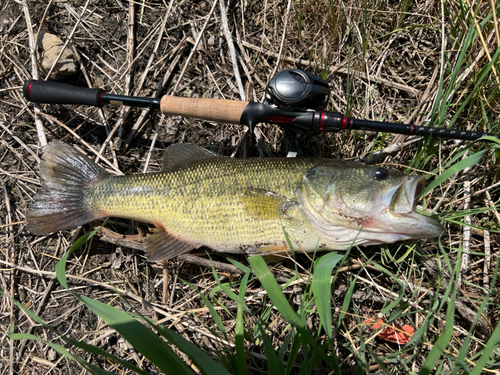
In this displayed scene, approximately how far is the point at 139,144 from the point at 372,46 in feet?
8.85

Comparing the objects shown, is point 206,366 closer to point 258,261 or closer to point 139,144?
point 258,261

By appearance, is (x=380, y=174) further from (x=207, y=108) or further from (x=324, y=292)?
(x=207, y=108)

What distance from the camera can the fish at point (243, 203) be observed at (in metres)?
2.55

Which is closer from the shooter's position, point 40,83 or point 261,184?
point 261,184

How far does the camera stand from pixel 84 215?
3.00 metres

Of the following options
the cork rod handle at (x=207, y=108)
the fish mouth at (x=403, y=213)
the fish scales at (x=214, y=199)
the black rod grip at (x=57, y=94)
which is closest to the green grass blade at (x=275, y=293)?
the fish scales at (x=214, y=199)

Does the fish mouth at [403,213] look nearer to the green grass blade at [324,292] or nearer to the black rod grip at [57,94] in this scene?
the green grass blade at [324,292]

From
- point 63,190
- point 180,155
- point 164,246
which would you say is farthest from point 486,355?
point 63,190

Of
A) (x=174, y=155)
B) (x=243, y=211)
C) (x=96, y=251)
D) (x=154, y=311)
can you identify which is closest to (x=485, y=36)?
(x=243, y=211)

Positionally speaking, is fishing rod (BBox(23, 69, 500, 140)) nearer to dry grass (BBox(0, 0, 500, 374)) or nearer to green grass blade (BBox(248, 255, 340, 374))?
dry grass (BBox(0, 0, 500, 374))

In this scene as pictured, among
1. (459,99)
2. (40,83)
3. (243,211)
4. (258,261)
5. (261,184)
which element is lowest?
(258,261)

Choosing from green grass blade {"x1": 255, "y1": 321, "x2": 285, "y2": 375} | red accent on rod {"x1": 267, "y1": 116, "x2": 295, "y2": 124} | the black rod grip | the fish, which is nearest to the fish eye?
the fish

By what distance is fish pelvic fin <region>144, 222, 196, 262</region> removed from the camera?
2916mm

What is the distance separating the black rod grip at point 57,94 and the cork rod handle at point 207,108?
66cm
